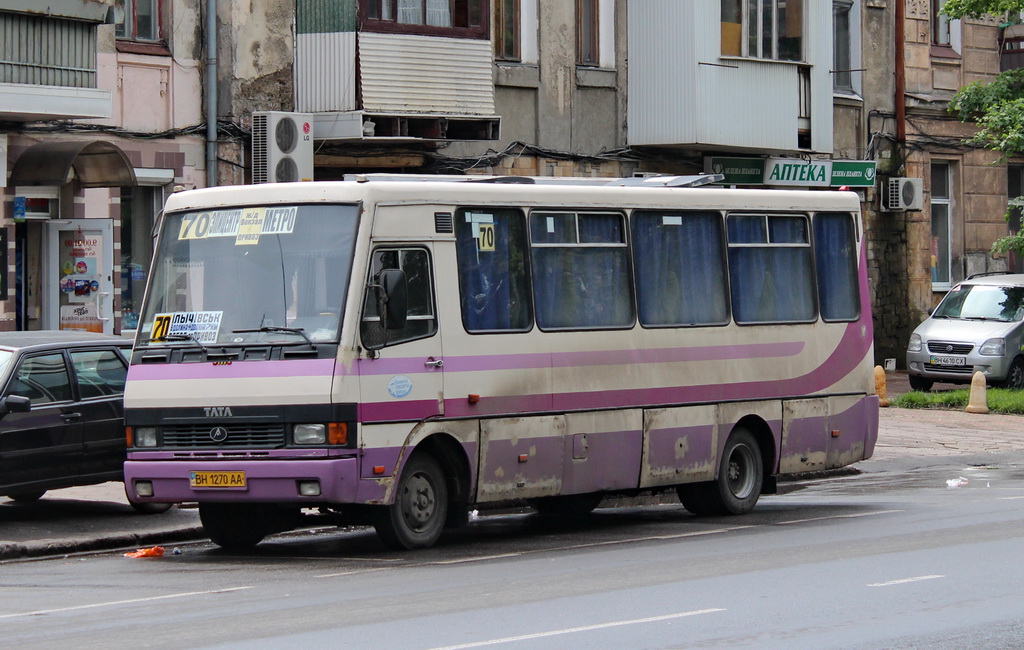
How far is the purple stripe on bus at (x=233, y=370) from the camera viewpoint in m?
11.9

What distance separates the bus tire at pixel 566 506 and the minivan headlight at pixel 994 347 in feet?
48.0

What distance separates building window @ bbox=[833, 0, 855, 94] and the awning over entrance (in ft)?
56.9

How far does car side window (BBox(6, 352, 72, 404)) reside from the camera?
565 inches

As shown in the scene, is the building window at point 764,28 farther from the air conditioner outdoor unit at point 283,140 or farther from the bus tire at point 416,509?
the bus tire at point 416,509

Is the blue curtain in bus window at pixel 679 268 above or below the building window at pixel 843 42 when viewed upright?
below

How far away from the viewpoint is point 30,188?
2161cm

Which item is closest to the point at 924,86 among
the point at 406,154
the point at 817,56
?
the point at 817,56

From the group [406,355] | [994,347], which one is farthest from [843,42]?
[406,355]

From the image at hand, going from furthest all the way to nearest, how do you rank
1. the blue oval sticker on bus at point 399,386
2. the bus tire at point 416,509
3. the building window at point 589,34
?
1. the building window at point 589,34
2. the bus tire at point 416,509
3. the blue oval sticker on bus at point 399,386

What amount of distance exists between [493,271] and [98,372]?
13.2 feet

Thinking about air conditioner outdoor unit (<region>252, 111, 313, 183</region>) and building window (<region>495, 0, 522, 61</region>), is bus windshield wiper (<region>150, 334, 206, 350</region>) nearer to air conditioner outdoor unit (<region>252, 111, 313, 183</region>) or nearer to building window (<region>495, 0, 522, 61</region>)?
air conditioner outdoor unit (<region>252, 111, 313, 183</region>)

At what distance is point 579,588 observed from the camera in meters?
10.5

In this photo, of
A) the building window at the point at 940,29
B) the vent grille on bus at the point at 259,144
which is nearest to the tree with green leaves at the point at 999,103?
the building window at the point at 940,29

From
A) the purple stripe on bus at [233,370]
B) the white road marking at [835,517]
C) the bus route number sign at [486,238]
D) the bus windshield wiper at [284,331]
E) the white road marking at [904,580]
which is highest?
the bus route number sign at [486,238]
